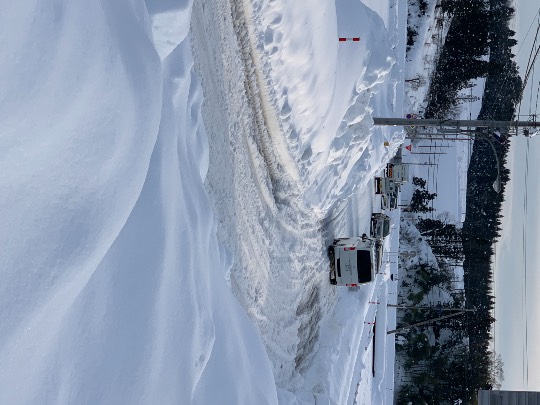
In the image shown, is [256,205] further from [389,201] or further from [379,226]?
[389,201]

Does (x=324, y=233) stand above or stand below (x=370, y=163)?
below

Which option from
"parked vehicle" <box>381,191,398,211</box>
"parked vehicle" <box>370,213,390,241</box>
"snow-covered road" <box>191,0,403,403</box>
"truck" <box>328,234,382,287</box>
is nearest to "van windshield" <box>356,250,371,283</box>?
"truck" <box>328,234,382,287</box>

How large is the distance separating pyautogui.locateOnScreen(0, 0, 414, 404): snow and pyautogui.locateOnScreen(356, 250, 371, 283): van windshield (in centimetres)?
165

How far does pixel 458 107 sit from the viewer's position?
31.0m

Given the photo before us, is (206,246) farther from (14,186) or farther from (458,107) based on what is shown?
(458,107)

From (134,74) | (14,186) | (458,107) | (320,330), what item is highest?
(458,107)

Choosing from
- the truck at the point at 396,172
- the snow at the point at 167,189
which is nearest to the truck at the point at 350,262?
the snow at the point at 167,189

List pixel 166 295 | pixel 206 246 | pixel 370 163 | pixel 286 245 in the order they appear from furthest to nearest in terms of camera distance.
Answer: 1. pixel 370 163
2. pixel 286 245
3. pixel 206 246
4. pixel 166 295

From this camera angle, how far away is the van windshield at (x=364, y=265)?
42.4 feet

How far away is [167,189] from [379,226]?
40.6 ft

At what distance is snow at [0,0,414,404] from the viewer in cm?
358

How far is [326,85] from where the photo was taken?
973cm

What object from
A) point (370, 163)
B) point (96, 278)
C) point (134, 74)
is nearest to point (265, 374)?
point (96, 278)

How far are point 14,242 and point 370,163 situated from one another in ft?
34.9
